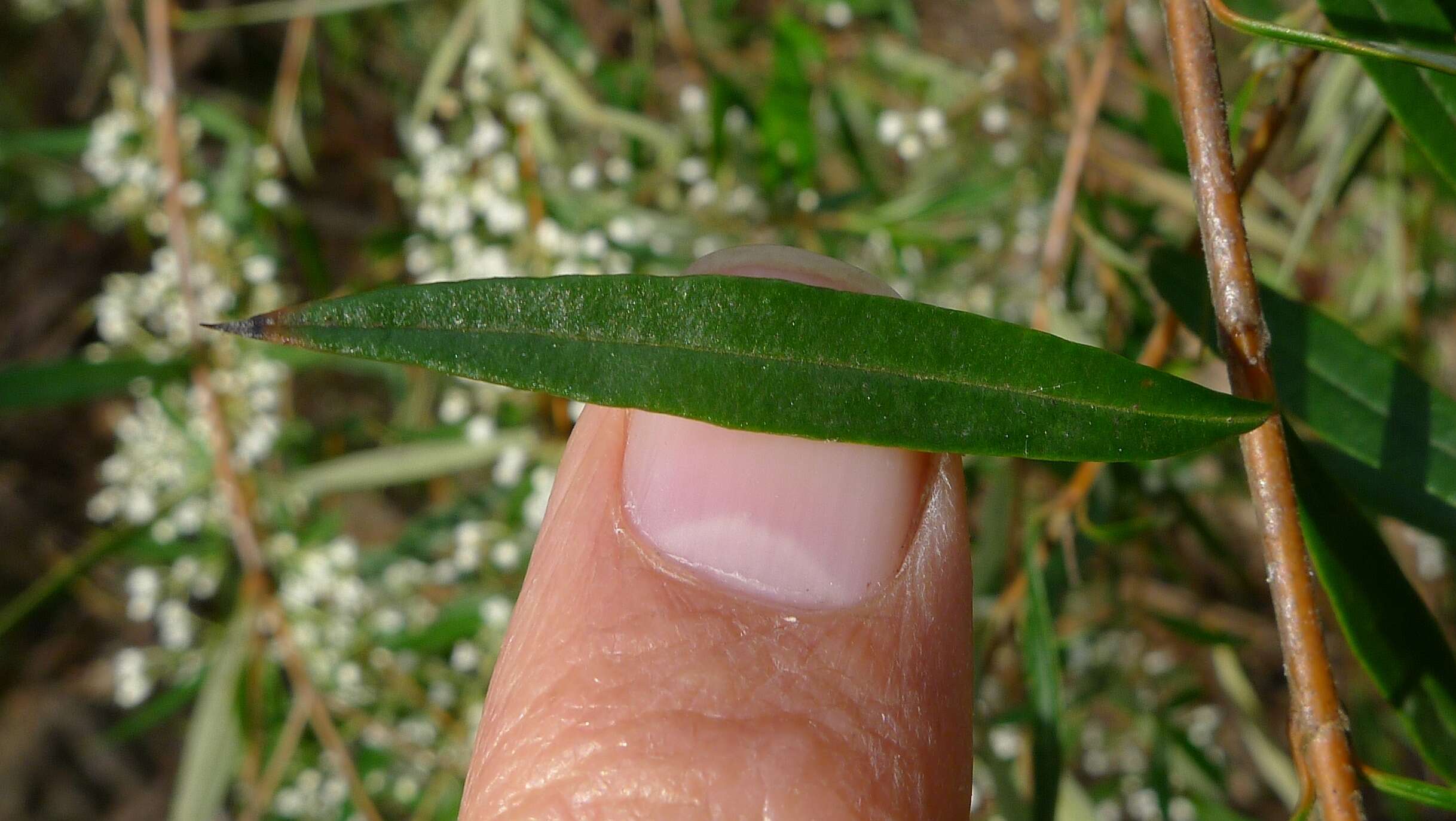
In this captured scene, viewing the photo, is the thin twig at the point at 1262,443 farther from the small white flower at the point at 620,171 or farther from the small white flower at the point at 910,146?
the small white flower at the point at 620,171

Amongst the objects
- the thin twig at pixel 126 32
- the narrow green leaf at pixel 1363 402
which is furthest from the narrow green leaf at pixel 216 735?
the narrow green leaf at pixel 1363 402

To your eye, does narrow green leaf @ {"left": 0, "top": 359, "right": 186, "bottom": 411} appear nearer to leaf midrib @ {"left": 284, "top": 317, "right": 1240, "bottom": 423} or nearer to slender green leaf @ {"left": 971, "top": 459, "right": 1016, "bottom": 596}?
leaf midrib @ {"left": 284, "top": 317, "right": 1240, "bottom": 423}

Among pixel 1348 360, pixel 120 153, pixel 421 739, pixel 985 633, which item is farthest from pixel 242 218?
pixel 1348 360

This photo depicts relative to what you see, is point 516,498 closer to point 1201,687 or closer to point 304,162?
point 304,162

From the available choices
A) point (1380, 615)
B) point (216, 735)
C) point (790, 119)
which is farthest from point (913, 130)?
point (216, 735)

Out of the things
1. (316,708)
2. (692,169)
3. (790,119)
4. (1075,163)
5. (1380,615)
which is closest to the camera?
(1380,615)

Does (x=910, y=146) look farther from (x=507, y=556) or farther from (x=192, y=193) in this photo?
(x=192, y=193)
